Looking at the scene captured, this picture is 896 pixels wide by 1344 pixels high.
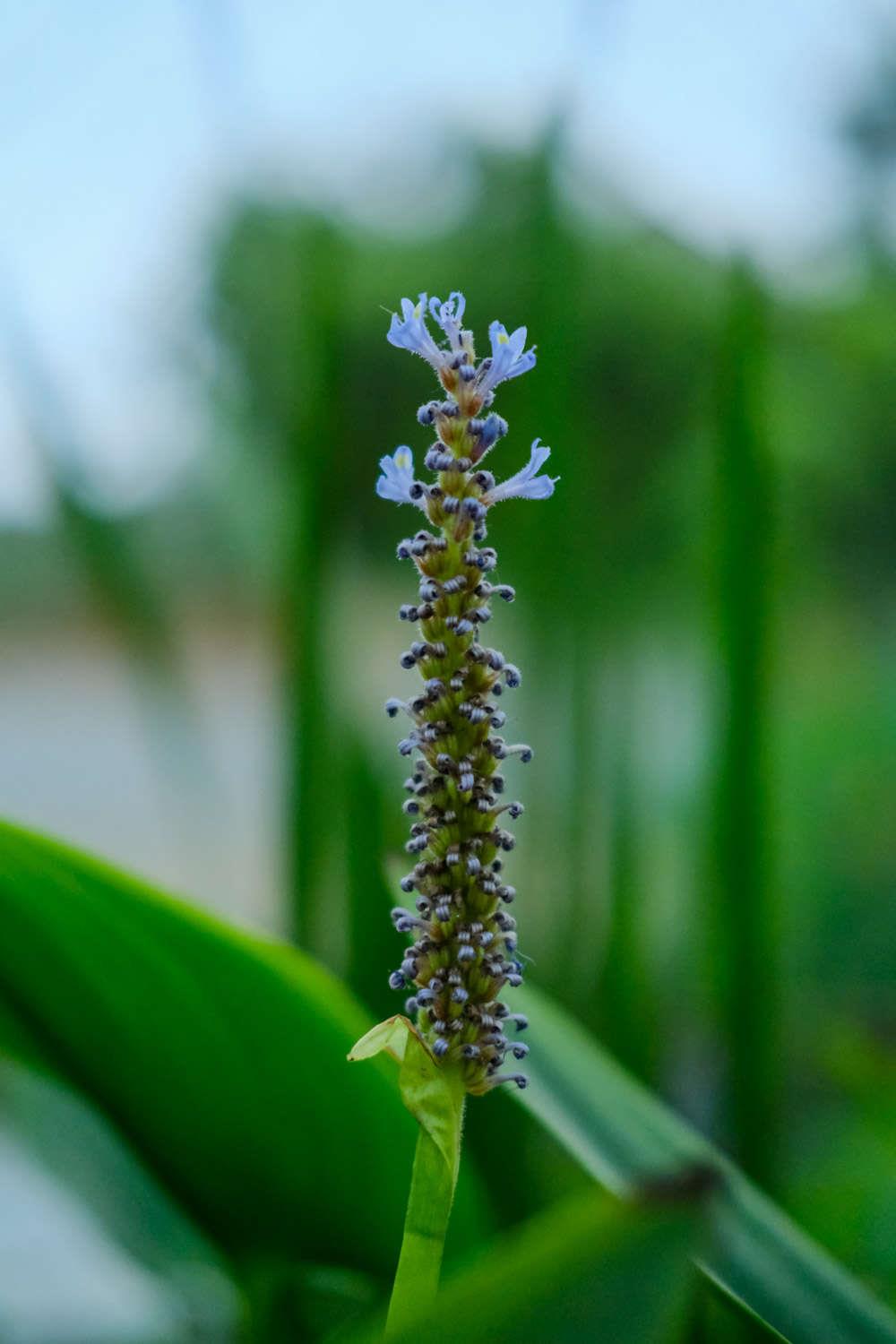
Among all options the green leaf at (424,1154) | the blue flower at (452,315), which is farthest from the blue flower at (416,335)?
the green leaf at (424,1154)

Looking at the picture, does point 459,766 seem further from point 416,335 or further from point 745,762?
point 745,762

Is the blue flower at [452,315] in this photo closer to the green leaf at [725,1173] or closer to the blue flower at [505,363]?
the blue flower at [505,363]

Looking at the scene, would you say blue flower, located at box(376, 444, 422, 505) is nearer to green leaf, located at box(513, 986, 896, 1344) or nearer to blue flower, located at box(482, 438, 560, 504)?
blue flower, located at box(482, 438, 560, 504)

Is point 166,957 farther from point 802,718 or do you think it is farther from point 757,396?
point 802,718

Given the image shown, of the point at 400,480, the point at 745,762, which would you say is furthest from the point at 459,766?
the point at 745,762

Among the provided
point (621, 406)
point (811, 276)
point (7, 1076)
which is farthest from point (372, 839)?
point (621, 406)

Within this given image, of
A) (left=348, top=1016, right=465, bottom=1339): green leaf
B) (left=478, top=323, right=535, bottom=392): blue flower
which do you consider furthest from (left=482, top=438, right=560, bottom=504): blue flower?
(left=348, top=1016, right=465, bottom=1339): green leaf

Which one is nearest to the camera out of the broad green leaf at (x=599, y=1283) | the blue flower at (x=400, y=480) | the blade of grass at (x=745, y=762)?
the broad green leaf at (x=599, y=1283)
